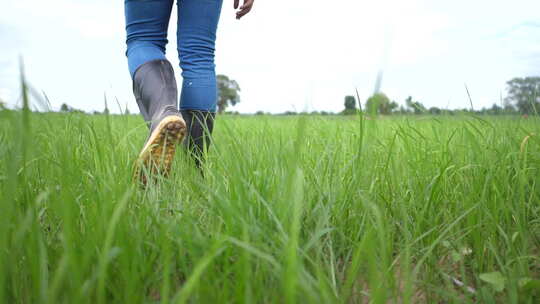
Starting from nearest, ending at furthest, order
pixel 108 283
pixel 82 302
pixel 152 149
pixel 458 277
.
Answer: pixel 82 302 → pixel 108 283 → pixel 458 277 → pixel 152 149

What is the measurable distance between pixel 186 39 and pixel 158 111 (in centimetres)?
42

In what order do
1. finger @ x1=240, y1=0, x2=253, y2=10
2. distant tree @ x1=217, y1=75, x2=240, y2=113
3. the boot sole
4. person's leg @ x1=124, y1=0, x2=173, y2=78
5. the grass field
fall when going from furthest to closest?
distant tree @ x1=217, y1=75, x2=240, y2=113
finger @ x1=240, y1=0, x2=253, y2=10
person's leg @ x1=124, y1=0, x2=173, y2=78
the boot sole
the grass field

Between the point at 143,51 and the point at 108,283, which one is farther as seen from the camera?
the point at 143,51

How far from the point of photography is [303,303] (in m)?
0.51

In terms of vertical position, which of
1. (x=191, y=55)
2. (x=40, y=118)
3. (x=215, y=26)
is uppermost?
(x=215, y=26)

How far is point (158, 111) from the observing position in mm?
1350

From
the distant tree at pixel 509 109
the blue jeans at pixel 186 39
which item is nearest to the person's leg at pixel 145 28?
the blue jeans at pixel 186 39

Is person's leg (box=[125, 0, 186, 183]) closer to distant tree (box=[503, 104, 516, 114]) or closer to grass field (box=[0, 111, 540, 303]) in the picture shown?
grass field (box=[0, 111, 540, 303])

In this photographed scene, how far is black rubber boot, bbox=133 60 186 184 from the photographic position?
3.92 ft

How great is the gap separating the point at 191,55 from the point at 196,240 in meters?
1.16

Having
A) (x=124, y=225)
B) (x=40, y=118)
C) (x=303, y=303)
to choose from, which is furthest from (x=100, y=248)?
(x=40, y=118)

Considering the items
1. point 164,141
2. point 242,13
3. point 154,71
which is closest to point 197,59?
point 154,71

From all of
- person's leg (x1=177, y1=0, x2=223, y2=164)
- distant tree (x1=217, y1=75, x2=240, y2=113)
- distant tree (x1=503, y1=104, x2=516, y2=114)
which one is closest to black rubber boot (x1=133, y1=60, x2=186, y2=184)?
person's leg (x1=177, y1=0, x2=223, y2=164)

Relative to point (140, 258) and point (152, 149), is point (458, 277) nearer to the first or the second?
point (140, 258)
